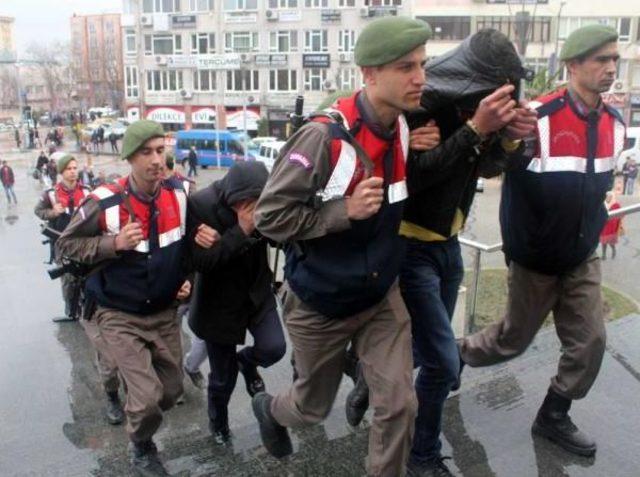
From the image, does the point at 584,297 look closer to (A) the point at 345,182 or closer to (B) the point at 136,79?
(A) the point at 345,182

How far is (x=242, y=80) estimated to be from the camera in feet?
197

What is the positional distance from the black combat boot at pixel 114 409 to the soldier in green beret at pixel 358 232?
2173 millimetres

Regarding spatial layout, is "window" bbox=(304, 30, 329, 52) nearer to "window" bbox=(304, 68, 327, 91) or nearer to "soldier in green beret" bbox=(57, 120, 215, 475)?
"window" bbox=(304, 68, 327, 91)

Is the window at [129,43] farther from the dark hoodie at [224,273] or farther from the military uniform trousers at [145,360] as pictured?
the military uniform trousers at [145,360]

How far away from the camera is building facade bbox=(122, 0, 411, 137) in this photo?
57.3m

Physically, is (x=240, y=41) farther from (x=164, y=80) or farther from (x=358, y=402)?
(x=358, y=402)

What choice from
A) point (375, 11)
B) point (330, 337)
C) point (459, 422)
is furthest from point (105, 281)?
point (375, 11)

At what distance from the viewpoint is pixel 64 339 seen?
24.8 feet

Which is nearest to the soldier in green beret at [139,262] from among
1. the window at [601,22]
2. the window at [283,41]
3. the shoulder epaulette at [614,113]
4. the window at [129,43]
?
the shoulder epaulette at [614,113]

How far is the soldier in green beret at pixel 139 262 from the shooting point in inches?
162

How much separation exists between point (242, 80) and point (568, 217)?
2295 inches

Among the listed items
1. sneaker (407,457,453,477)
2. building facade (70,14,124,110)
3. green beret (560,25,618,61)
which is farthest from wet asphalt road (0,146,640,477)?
building facade (70,14,124,110)

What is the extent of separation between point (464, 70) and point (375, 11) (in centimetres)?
5608

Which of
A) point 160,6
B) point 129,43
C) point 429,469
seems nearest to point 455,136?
point 429,469
